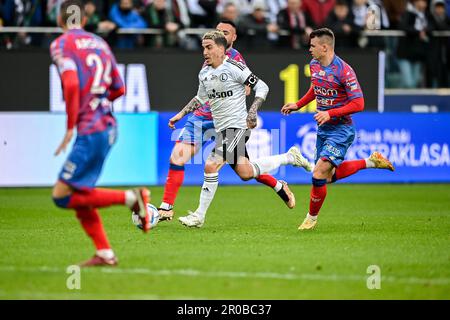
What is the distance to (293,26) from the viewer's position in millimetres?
20188

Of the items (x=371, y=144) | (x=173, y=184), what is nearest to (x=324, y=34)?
(x=173, y=184)

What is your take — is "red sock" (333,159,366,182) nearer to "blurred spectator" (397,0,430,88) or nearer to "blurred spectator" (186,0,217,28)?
"blurred spectator" (186,0,217,28)

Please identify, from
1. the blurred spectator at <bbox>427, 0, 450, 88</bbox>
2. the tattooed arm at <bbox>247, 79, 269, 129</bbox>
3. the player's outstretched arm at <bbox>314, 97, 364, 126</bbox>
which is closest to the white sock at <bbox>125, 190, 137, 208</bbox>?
the tattooed arm at <bbox>247, 79, 269, 129</bbox>

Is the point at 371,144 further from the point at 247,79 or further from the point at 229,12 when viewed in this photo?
the point at 247,79

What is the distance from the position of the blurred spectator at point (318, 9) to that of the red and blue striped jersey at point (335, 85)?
8.86 m

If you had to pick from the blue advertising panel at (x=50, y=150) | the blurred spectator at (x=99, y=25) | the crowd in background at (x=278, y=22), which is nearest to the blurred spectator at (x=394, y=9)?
the crowd in background at (x=278, y=22)

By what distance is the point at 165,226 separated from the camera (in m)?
12.4

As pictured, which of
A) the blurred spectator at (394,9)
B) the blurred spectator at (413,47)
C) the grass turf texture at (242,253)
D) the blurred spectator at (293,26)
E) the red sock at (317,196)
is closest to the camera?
the grass turf texture at (242,253)

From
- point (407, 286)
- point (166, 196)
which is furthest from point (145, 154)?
point (407, 286)

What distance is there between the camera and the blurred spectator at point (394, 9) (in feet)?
71.7

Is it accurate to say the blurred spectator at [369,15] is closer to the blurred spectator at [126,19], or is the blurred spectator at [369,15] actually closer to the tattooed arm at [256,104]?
the blurred spectator at [126,19]
